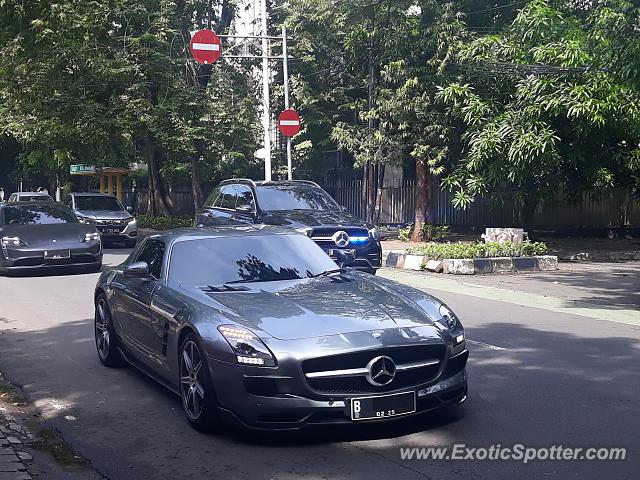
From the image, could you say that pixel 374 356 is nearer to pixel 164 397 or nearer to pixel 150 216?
pixel 164 397

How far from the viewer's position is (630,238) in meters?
26.0

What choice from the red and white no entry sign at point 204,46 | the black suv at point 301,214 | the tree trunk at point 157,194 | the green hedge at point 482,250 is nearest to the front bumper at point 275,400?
the black suv at point 301,214

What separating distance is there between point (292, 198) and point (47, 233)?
5458mm

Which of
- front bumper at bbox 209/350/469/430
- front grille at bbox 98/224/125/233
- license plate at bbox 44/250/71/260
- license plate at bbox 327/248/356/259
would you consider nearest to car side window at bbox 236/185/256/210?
license plate at bbox 327/248/356/259

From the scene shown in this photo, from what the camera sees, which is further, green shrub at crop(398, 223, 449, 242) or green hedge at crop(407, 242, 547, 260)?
green shrub at crop(398, 223, 449, 242)

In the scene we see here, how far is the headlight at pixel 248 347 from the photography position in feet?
18.7

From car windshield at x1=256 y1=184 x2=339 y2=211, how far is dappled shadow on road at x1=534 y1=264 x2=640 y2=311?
4672mm

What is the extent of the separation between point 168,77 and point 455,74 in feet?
37.6

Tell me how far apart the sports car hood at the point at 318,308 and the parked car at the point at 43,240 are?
11.3 m

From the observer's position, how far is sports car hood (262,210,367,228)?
1443 cm

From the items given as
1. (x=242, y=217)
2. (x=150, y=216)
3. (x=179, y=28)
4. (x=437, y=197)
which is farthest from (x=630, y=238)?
(x=150, y=216)

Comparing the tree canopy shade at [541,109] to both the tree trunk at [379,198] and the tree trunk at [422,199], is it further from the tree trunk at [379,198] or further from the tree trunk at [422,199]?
the tree trunk at [379,198]

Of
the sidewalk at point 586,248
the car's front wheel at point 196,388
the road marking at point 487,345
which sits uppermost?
the car's front wheel at point 196,388

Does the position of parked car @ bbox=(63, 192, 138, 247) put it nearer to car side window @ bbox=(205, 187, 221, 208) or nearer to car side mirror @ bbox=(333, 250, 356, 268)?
car side window @ bbox=(205, 187, 221, 208)
